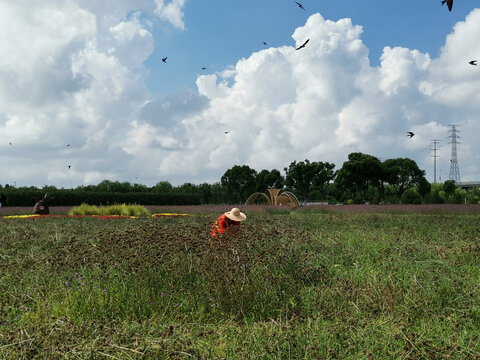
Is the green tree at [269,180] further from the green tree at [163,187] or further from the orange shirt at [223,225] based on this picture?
the orange shirt at [223,225]

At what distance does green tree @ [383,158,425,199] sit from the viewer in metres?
47.2

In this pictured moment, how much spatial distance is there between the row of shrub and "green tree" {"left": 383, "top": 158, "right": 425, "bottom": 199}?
24.3 metres

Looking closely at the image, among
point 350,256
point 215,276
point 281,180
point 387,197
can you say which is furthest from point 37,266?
point 387,197

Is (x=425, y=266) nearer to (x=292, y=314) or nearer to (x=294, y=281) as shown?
(x=294, y=281)

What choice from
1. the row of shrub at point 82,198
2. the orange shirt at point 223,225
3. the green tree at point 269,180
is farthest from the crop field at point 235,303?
the green tree at point 269,180

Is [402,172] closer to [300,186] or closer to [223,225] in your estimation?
[300,186]

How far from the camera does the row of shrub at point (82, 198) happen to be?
2836 cm

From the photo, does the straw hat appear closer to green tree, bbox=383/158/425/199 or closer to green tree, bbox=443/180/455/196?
green tree, bbox=383/158/425/199

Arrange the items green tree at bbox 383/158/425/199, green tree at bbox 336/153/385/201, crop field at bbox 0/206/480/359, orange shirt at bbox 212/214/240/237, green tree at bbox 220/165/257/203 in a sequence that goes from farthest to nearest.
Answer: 1. green tree at bbox 220/165/257/203
2. green tree at bbox 383/158/425/199
3. green tree at bbox 336/153/385/201
4. orange shirt at bbox 212/214/240/237
5. crop field at bbox 0/206/480/359

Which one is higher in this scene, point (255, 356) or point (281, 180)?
point (281, 180)

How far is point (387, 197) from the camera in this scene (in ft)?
183

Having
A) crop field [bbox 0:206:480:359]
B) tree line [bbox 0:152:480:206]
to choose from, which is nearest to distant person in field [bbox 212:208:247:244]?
crop field [bbox 0:206:480:359]

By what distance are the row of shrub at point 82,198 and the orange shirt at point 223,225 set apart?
20.2 metres

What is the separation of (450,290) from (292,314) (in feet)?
6.93
